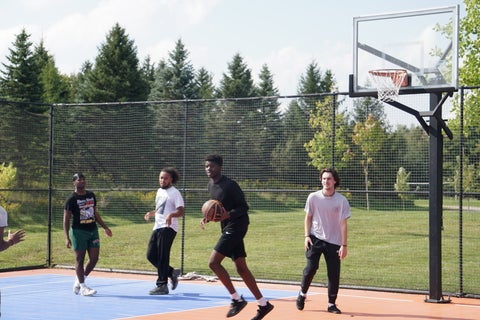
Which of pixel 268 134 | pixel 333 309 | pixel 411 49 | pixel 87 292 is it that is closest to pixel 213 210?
pixel 333 309

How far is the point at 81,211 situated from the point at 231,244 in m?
3.95

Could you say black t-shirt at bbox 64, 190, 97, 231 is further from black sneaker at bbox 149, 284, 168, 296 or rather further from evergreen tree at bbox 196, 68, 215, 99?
evergreen tree at bbox 196, 68, 215, 99

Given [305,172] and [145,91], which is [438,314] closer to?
[305,172]

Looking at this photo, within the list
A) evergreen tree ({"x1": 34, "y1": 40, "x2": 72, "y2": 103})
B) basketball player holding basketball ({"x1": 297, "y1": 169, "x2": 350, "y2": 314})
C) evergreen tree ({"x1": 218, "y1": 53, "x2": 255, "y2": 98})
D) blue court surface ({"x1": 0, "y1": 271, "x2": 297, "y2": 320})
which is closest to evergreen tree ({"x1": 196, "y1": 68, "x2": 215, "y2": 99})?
evergreen tree ({"x1": 218, "y1": 53, "x2": 255, "y2": 98})

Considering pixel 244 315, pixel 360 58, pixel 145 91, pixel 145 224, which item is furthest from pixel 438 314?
pixel 145 91

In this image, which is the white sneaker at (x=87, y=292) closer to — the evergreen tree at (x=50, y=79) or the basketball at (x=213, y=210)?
the basketball at (x=213, y=210)

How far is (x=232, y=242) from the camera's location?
10.3m

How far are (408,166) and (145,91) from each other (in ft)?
95.3

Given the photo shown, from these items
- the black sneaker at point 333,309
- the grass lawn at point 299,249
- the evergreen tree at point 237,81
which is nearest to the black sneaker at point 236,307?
the black sneaker at point 333,309

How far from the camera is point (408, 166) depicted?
21.1 meters

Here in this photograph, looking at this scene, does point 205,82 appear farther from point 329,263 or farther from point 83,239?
point 329,263

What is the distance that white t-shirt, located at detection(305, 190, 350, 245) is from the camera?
447 inches

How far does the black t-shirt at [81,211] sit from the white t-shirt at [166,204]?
109cm

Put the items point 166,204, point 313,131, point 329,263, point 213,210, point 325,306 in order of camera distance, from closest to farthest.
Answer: point 213,210 < point 329,263 < point 325,306 < point 166,204 < point 313,131
